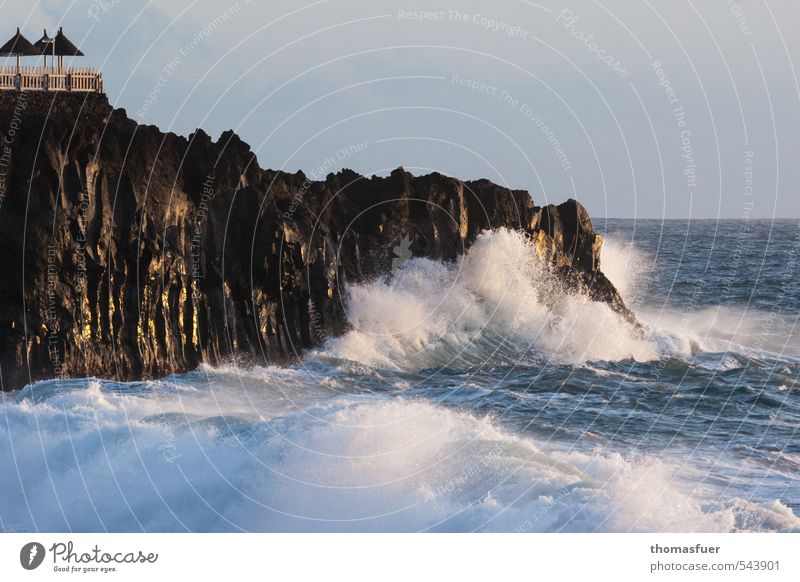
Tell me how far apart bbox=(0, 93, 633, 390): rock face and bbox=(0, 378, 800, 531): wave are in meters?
4.37

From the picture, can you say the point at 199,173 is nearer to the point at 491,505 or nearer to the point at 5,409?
the point at 5,409

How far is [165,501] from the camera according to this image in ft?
91.5

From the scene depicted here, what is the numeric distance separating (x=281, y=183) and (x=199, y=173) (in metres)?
3.05

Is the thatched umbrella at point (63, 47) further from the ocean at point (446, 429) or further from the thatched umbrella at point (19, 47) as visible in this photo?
the ocean at point (446, 429)

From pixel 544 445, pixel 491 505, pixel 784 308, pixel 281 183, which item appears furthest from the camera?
pixel 784 308

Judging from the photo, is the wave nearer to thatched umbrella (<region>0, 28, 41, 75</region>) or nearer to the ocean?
the ocean

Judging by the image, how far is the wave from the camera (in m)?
27.0

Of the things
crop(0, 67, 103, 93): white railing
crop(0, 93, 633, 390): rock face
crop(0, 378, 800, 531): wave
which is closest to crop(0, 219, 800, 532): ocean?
crop(0, 378, 800, 531): wave

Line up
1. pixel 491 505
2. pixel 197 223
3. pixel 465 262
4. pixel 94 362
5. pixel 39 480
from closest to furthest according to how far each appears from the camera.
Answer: pixel 491 505 < pixel 39 480 < pixel 94 362 < pixel 197 223 < pixel 465 262

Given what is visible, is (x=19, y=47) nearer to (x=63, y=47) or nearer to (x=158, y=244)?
(x=63, y=47)

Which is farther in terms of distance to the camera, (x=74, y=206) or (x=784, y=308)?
(x=784, y=308)

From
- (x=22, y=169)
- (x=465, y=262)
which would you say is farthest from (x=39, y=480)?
(x=465, y=262)

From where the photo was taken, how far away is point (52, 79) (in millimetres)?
40844

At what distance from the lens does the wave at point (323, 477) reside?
27000mm
